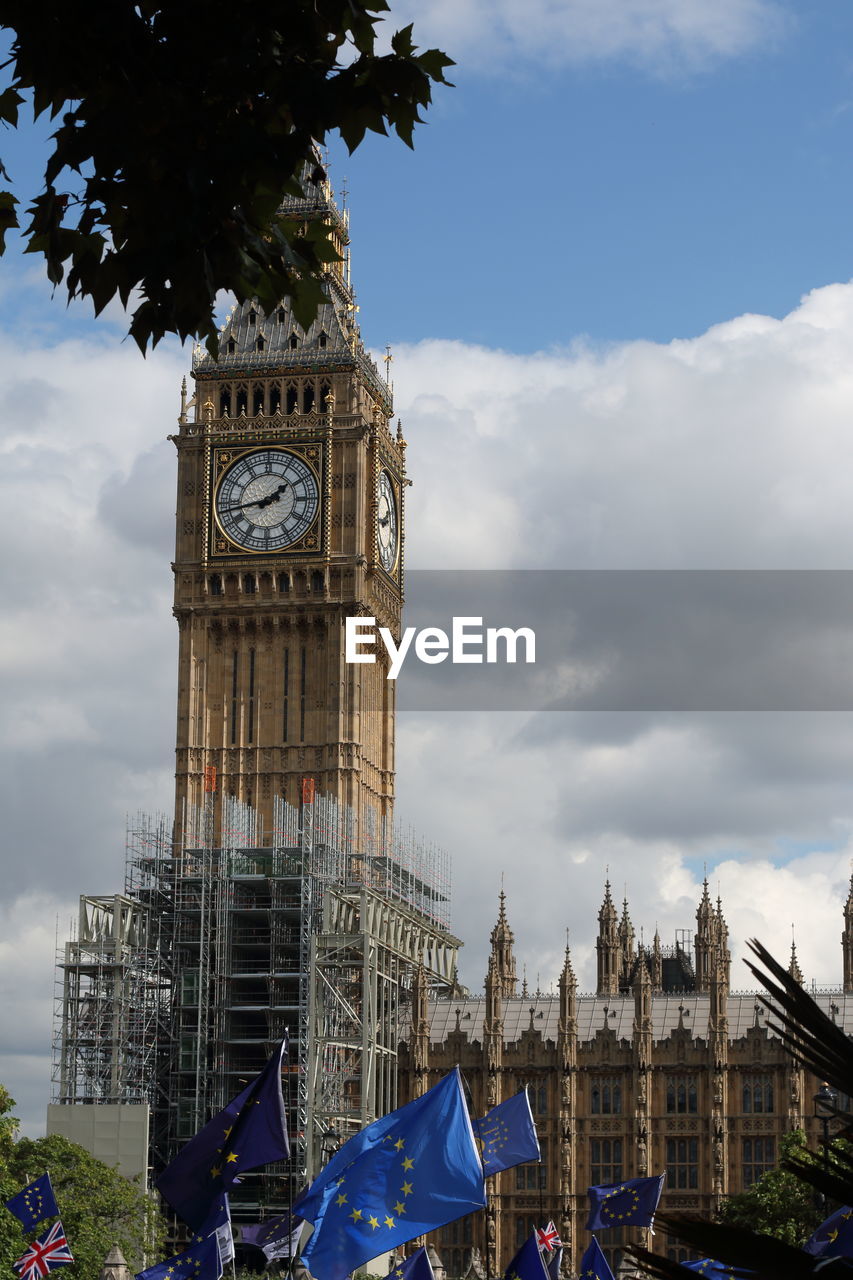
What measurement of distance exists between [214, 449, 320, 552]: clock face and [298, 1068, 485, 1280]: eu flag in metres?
74.6

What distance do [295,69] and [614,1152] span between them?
285 feet

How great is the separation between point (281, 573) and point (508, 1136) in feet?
208

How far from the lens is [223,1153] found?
3453 cm

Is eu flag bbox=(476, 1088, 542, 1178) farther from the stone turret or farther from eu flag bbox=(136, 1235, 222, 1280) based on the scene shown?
the stone turret

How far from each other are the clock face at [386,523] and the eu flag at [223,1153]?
72373 millimetres

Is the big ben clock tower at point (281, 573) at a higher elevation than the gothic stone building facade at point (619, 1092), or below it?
higher

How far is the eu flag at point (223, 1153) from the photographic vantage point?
3444 centimetres

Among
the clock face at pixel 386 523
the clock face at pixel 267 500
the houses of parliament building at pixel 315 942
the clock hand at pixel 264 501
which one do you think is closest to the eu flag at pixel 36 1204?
the houses of parliament building at pixel 315 942

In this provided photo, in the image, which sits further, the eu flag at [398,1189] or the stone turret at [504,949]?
the stone turret at [504,949]

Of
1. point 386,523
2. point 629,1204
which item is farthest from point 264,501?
point 629,1204

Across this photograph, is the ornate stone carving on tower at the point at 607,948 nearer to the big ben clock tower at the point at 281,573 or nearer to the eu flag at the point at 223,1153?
the big ben clock tower at the point at 281,573

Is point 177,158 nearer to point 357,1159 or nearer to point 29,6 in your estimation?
point 29,6

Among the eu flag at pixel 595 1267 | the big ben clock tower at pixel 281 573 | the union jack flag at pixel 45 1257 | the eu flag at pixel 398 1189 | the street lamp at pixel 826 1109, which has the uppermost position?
the big ben clock tower at pixel 281 573

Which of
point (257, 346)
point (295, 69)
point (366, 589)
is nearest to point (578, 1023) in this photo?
point (366, 589)
